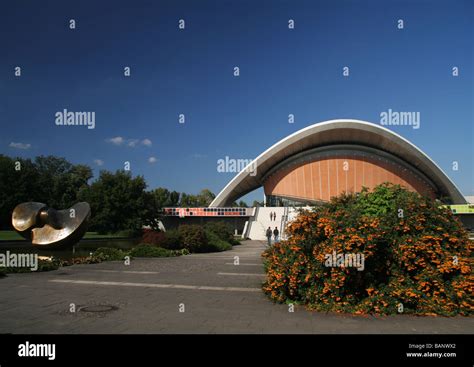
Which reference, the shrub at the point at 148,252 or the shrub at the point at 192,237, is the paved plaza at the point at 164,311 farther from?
the shrub at the point at 192,237

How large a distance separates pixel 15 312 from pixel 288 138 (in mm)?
44309

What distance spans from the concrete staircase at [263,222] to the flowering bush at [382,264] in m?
31.2

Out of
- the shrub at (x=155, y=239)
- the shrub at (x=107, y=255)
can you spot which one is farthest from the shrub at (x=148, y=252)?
the shrub at (x=155, y=239)

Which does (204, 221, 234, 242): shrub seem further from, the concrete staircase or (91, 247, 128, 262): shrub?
the concrete staircase

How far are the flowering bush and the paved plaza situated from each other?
404 millimetres

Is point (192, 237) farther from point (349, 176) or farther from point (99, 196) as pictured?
point (349, 176)

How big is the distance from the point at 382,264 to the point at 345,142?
154ft

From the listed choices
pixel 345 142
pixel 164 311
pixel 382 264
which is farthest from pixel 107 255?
pixel 345 142

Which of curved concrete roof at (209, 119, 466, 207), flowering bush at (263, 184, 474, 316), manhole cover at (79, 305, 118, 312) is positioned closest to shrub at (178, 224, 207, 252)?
flowering bush at (263, 184, 474, 316)

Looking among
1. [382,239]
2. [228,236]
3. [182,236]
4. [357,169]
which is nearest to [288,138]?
[357,169]

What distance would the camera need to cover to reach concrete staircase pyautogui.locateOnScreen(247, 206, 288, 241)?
40378 millimetres

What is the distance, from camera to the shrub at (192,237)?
21.3m

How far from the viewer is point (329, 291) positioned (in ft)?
24.5
